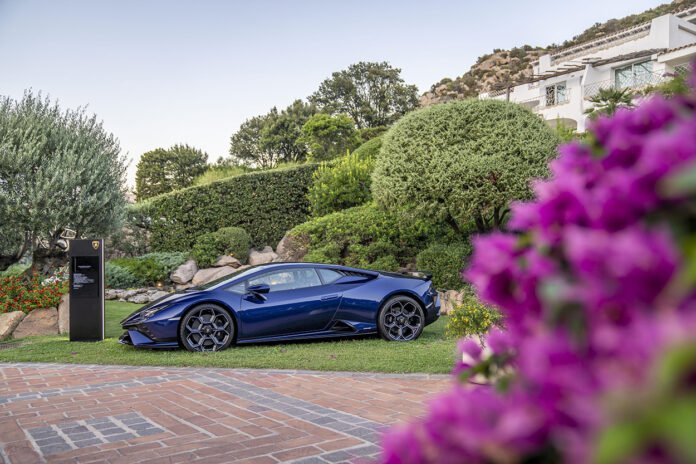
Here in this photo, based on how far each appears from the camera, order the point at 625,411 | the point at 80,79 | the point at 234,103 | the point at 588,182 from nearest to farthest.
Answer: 1. the point at 625,411
2. the point at 588,182
3. the point at 80,79
4. the point at 234,103

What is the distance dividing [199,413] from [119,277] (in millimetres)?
13150

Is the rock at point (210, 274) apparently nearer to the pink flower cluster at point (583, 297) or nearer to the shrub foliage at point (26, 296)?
the shrub foliage at point (26, 296)

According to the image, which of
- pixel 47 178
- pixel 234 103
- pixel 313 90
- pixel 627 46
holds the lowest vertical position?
pixel 47 178

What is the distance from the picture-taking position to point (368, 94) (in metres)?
65.6

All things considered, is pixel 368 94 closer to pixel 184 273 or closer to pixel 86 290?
pixel 184 273

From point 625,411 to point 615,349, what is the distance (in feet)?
0.28

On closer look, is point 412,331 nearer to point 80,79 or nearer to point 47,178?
point 47,178

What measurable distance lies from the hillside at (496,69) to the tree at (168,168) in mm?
26592

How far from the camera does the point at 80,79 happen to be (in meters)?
16.6

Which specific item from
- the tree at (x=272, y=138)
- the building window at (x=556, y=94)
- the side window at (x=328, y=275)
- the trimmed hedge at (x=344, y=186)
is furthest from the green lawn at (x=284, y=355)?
the tree at (x=272, y=138)

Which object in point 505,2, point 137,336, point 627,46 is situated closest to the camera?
point 137,336

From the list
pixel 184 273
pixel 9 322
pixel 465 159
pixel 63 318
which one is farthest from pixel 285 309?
pixel 184 273

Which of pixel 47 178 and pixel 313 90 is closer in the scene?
pixel 47 178

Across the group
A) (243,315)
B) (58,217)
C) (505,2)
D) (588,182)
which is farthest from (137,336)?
(505,2)
